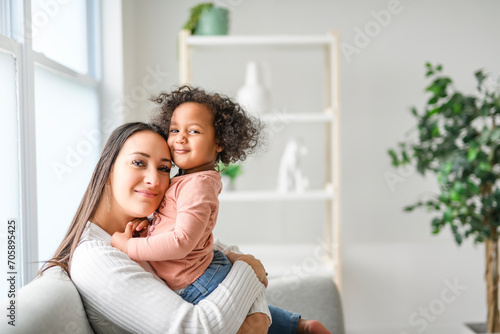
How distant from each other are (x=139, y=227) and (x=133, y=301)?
0.24 meters

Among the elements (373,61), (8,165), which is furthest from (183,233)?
(373,61)

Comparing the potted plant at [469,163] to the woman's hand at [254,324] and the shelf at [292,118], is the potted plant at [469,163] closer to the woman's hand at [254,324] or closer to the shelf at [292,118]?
the shelf at [292,118]

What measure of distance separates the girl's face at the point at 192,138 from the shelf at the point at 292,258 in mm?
1419

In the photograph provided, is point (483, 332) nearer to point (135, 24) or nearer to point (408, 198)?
point (408, 198)

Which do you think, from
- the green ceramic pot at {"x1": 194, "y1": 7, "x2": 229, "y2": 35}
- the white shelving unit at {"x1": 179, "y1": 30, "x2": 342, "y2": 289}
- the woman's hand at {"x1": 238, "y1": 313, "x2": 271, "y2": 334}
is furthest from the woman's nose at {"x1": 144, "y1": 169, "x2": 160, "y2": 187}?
the green ceramic pot at {"x1": 194, "y1": 7, "x2": 229, "y2": 35}

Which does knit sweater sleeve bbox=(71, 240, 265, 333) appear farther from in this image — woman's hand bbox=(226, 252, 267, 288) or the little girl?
woman's hand bbox=(226, 252, 267, 288)

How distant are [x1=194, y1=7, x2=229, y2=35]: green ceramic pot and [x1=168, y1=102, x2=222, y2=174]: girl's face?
151 cm

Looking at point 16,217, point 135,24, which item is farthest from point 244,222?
point 16,217

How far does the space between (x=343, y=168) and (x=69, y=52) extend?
1800 millimetres

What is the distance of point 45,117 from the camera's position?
76.5 inches

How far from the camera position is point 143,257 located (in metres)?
1.11

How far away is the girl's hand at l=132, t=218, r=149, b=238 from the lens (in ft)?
4.06

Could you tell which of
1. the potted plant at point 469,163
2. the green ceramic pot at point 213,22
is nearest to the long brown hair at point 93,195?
the green ceramic pot at point 213,22

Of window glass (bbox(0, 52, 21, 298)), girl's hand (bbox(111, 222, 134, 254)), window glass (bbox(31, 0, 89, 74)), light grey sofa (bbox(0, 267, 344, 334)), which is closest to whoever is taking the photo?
light grey sofa (bbox(0, 267, 344, 334))
